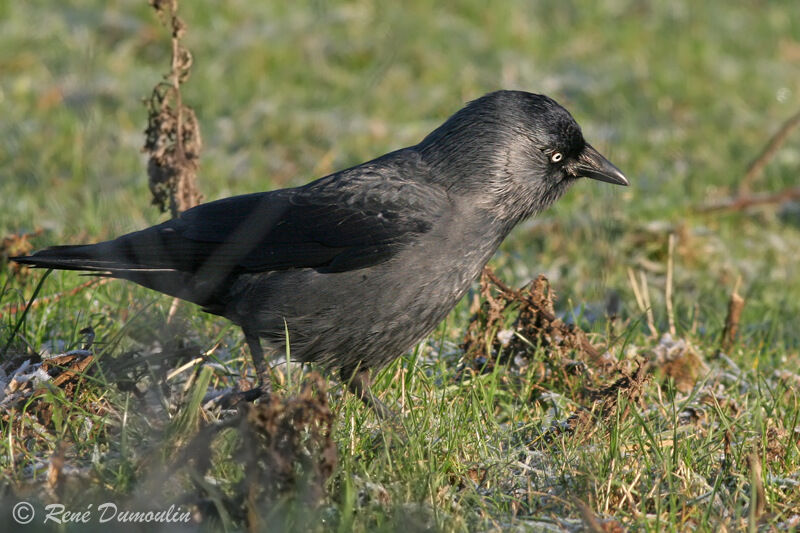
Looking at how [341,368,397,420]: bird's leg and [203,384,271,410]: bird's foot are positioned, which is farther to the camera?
[341,368,397,420]: bird's leg

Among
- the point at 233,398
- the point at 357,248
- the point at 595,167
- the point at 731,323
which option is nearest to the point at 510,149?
the point at 595,167

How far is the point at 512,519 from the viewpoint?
3.11 metres

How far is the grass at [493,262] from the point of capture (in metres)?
3.21

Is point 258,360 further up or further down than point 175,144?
further down

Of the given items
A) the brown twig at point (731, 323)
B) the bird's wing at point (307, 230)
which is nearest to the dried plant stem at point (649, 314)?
the brown twig at point (731, 323)

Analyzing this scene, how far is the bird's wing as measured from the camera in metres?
3.98

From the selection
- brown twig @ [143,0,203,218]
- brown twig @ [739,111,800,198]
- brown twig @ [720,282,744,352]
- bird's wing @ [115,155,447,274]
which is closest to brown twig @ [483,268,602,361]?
bird's wing @ [115,155,447,274]

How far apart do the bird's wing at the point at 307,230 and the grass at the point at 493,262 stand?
33 centimetres

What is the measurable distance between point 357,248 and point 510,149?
85cm

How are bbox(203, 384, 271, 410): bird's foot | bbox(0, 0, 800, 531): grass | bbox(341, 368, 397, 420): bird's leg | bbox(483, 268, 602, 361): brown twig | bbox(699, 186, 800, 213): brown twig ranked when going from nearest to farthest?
bbox(0, 0, 800, 531): grass
bbox(203, 384, 271, 410): bird's foot
bbox(341, 368, 397, 420): bird's leg
bbox(483, 268, 602, 361): brown twig
bbox(699, 186, 800, 213): brown twig

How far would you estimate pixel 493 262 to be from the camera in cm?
571

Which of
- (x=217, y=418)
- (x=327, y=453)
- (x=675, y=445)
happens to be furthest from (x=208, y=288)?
(x=675, y=445)

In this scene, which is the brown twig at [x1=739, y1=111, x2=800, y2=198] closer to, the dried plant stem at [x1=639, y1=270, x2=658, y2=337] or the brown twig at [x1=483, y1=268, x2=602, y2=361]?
the dried plant stem at [x1=639, y1=270, x2=658, y2=337]

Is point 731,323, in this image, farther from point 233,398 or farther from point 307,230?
point 233,398
